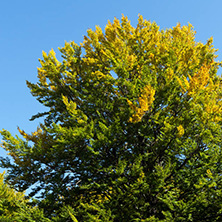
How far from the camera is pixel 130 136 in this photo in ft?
28.9

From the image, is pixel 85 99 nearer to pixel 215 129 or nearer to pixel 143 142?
pixel 143 142

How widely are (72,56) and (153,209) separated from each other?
25.1ft

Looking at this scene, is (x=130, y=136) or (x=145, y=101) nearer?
(x=145, y=101)

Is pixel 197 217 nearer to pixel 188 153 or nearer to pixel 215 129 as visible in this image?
pixel 188 153

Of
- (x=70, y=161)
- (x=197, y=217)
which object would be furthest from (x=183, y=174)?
(x=70, y=161)

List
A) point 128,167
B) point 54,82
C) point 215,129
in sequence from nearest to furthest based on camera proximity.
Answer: point 215,129 → point 128,167 → point 54,82

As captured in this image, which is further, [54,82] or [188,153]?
[54,82]

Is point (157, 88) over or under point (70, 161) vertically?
over

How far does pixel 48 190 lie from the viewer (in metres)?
8.84

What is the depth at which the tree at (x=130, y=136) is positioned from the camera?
737 centimetres

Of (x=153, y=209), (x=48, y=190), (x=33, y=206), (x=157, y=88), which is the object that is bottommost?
(x=33, y=206)

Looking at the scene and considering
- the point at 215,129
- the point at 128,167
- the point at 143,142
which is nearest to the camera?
the point at 215,129

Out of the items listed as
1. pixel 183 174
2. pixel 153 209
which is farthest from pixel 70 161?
pixel 183 174

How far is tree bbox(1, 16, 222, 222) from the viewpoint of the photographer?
737cm
